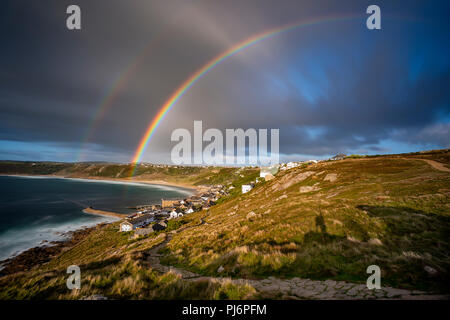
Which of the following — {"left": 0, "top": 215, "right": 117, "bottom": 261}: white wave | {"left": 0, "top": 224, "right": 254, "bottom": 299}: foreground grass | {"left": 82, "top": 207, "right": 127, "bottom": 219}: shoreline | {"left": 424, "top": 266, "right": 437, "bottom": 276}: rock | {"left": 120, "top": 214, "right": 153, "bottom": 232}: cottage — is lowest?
{"left": 82, "top": 207, "right": 127, "bottom": 219}: shoreline

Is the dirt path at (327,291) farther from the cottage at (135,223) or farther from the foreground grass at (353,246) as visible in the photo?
the cottage at (135,223)

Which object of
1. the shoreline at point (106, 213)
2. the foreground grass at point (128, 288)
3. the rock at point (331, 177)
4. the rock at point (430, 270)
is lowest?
the shoreline at point (106, 213)

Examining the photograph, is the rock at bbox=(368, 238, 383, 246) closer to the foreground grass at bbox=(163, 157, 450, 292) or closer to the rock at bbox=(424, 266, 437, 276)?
the foreground grass at bbox=(163, 157, 450, 292)

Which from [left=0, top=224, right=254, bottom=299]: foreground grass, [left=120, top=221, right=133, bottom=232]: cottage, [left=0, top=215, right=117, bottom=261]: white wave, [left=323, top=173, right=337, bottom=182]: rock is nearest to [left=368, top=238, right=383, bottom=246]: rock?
[left=0, top=224, right=254, bottom=299]: foreground grass

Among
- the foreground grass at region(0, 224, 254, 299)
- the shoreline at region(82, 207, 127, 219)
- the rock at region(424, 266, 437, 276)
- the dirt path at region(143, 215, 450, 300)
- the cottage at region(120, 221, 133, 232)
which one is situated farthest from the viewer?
the shoreline at region(82, 207, 127, 219)

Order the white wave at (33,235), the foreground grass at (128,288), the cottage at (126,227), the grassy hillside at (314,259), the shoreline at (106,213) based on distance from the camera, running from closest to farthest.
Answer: the foreground grass at (128,288) < the grassy hillside at (314,259) < the white wave at (33,235) < the cottage at (126,227) < the shoreline at (106,213)

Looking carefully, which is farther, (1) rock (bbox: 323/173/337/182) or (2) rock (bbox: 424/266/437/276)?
(1) rock (bbox: 323/173/337/182)

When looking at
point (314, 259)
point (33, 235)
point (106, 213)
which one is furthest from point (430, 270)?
point (106, 213)

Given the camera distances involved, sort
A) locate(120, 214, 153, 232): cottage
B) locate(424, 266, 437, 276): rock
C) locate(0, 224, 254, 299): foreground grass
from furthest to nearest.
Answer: locate(120, 214, 153, 232): cottage, locate(424, 266, 437, 276): rock, locate(0, 224, 254, 299): foreground grass

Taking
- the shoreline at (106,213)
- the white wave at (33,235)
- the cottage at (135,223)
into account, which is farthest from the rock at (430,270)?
the shoreline at (106,213)
